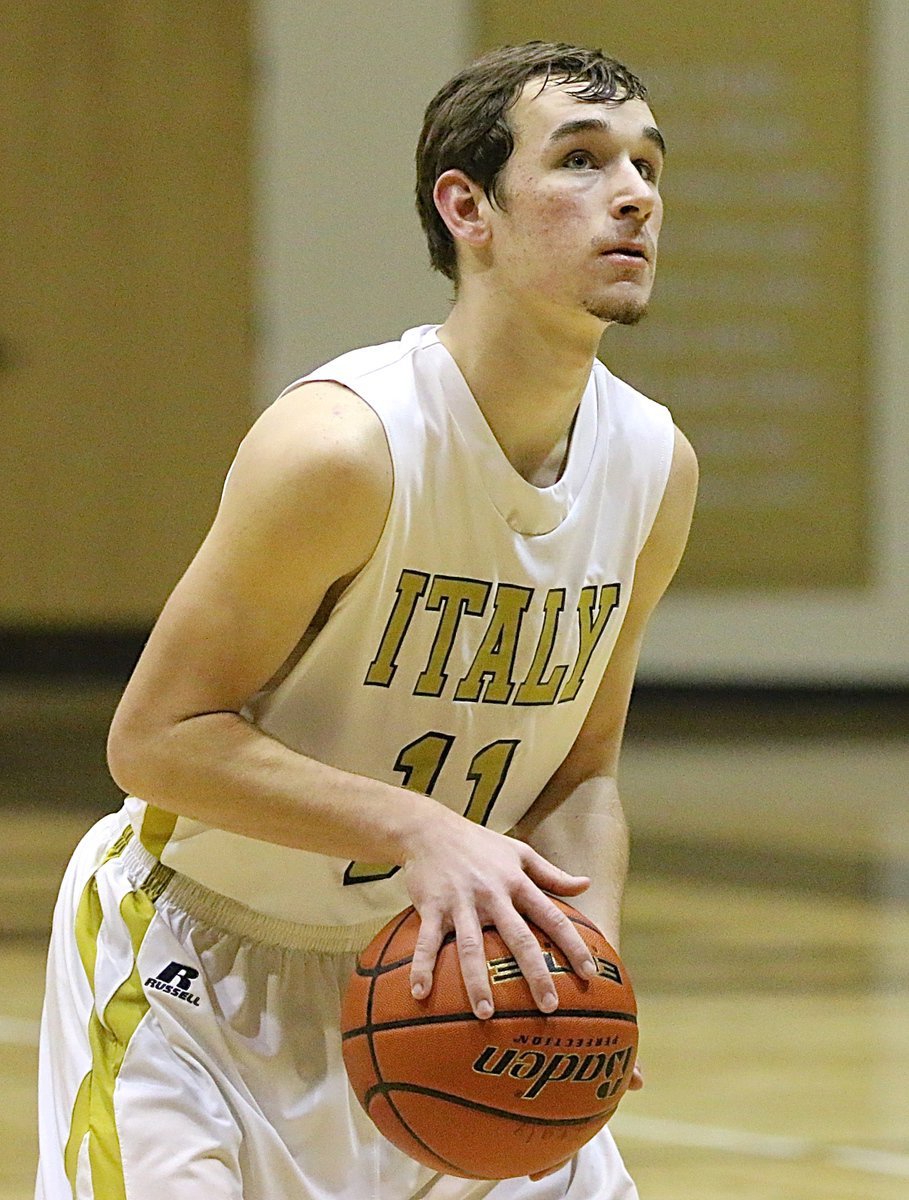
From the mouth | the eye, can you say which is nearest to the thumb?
the mouth

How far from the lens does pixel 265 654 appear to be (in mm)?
2676

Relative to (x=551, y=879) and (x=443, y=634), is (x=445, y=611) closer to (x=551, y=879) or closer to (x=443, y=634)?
(x=443, y=634)

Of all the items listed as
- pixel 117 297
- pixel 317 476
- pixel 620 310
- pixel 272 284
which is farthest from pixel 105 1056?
pixel 117 297

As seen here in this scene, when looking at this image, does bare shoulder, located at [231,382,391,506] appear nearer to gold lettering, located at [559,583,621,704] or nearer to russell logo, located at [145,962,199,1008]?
gold lettering, located at [559,583,621,704]

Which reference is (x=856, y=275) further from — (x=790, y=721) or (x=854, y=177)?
(x=790, y=721)

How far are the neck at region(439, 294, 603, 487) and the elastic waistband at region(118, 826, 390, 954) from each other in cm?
64

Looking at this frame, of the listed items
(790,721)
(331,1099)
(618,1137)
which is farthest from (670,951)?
(790,721)

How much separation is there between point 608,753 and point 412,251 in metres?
9.72

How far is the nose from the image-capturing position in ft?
8.80

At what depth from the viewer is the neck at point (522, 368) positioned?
2.80 m

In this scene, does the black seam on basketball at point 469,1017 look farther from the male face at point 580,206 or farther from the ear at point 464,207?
the ear at point 464,207

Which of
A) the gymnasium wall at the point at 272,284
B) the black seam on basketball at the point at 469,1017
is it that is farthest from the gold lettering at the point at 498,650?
the gymnasium wall at the point at 272,284

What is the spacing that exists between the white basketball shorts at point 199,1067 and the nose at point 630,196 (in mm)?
995

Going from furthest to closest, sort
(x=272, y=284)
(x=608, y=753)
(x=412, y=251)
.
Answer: (x=272, y=284)
(x=412, y=251)
(x=608, y=753)
